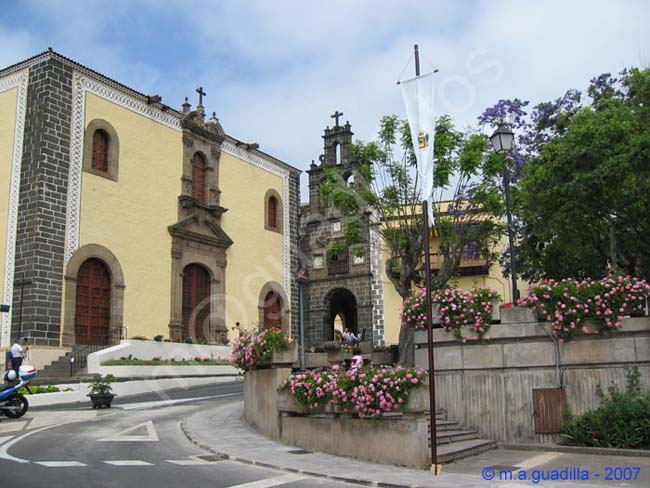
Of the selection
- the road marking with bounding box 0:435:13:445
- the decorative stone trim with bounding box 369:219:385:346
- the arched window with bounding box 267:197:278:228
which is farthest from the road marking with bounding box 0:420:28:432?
the decorative stone trim with bounding box 369:219:385:346

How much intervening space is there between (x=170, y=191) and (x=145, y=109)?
11.5ft

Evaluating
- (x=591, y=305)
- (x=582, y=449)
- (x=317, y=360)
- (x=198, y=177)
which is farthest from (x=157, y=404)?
(x=198, y=177)

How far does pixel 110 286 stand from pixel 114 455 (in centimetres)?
1651

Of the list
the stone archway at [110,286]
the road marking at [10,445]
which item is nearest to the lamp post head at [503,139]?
the road marking at [10,445]

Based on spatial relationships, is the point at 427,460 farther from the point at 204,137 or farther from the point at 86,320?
the point at 204,137

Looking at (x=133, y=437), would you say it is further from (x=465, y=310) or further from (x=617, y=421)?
(x=617, y=421)

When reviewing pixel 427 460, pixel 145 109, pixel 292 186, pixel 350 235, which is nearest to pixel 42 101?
pixel 145 109

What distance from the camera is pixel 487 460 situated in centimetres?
1051

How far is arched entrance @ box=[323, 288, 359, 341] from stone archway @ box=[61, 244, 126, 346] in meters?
15.9

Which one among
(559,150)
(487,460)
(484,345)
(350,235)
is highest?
(559,150)

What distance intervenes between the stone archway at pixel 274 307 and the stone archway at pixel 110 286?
9.07 metres

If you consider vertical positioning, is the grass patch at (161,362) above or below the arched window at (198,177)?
below

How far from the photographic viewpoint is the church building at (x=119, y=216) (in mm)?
23547

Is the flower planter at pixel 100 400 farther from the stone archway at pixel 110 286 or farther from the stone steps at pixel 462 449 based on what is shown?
the stone steps at pixel 462 449
